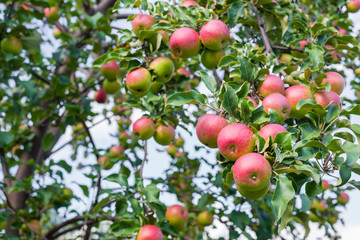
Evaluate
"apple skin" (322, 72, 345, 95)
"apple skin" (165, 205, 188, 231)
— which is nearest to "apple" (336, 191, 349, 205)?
"apple skin" (165, 205, 188, 231)

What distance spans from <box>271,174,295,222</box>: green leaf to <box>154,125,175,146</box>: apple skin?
3.38ft

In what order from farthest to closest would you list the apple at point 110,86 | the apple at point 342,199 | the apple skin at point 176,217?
the apple at point 342,199
the apple at point 110,86
the apple skin at point 176,217

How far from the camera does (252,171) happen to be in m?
0.83

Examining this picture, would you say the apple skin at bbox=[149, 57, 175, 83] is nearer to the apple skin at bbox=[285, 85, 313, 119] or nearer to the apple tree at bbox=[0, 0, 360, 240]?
the apple tree at bbox=[0, 0, 360, 240]

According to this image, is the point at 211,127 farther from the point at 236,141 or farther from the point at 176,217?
the point at 176,217

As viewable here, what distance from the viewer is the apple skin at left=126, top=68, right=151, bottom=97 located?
1465mm

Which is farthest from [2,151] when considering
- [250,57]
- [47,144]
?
[250,57]

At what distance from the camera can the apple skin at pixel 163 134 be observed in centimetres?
182

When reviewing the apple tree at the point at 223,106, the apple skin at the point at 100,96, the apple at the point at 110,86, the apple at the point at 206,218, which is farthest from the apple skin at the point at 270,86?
the apple skin at the point at 100,96

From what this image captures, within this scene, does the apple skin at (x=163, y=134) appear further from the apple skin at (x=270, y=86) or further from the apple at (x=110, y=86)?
the apple skin at (x=270, y=86)

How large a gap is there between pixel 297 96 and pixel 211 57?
440 mm

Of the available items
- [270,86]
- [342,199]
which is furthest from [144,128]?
[342,199]

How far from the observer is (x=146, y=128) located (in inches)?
71.0

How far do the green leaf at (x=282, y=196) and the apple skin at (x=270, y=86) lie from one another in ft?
1.23
